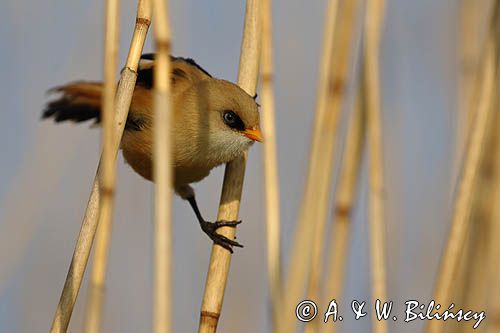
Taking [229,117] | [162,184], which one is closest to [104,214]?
[162,184]

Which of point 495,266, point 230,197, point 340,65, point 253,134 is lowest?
point 495,266

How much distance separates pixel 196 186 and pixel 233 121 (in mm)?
650

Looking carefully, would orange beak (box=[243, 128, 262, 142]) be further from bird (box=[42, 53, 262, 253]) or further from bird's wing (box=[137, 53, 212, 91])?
bird's wing (box=[137, 53, 212, 91])

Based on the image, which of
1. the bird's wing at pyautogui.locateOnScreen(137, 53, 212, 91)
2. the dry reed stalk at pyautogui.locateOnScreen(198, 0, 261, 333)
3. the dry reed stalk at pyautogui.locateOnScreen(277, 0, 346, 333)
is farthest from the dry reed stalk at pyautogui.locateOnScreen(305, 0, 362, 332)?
the bird's wing at pyautogui.locateOnScreen(137, 53, 212, 91)

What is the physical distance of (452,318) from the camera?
175 centimetres

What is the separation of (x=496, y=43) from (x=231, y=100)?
784 millimetres

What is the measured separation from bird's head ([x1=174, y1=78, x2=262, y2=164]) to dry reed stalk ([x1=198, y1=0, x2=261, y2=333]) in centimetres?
14

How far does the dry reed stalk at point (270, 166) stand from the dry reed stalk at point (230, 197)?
129 millimetres

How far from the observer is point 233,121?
7.22 ft

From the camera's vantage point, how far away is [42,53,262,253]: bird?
7.11ft

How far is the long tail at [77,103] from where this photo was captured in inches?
96.5

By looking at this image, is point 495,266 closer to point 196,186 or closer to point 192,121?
point 192,121

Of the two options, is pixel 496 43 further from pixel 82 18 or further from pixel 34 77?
pixel 34 77

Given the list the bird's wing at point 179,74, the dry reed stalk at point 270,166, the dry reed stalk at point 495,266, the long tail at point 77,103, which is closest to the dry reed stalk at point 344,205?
the dry reed stalk at point 270,166
